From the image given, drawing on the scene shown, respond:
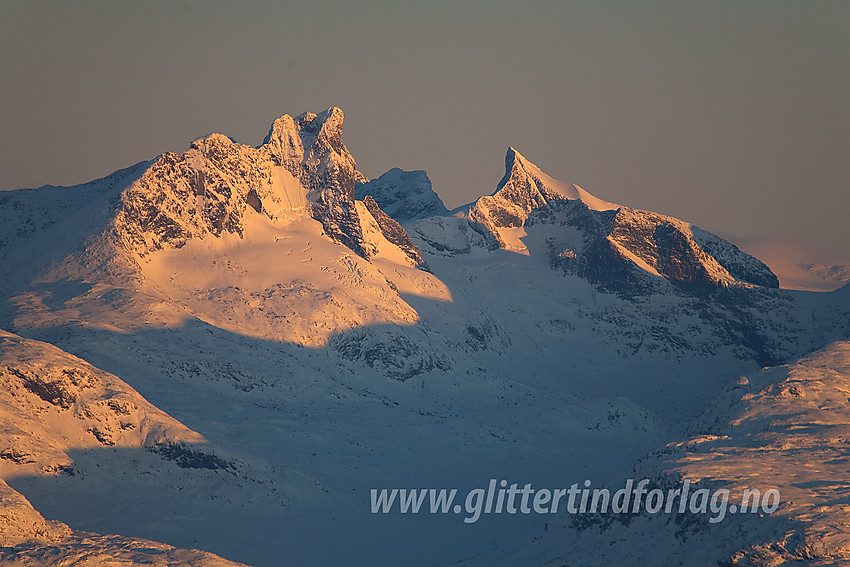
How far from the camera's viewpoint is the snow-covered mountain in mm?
90375

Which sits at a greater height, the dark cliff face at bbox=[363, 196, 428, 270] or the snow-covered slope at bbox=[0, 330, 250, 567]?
the dark cliff face at bbox=[363, 196, 428, 270]

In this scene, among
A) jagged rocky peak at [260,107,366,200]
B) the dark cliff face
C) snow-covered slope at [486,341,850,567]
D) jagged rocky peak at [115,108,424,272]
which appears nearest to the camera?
snow-covered slope at [486,341,850,567]

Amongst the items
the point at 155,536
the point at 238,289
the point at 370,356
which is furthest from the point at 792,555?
the point at 238,289

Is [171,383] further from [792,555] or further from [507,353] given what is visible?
[792,555]

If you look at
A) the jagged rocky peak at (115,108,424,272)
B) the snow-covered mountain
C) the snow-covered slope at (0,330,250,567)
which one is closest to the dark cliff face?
the jagged rocky peak at (115,108,424,272)

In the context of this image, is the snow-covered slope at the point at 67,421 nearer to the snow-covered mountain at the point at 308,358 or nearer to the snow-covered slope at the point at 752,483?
the snow-covered mountain at the point at 308,358

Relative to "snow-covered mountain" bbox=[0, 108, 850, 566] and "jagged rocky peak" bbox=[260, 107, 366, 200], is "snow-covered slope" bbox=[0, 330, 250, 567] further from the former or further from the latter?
"jagged rocky peak" bbox=[260, 107, 366, 200]

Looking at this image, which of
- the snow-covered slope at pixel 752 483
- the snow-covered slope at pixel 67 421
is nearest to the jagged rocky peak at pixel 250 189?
the snow-covered slope at pixel 67 421

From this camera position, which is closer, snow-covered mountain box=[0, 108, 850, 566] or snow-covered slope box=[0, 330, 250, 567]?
snow-covered slope box=[0, 330, 250, 567]

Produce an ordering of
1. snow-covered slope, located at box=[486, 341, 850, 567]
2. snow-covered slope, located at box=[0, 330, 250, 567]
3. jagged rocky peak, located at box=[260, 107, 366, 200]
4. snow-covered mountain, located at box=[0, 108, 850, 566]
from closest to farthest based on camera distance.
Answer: snow-covered slope, located at box=[486, 341, 850, 567] → snow-covered slope, located at box=[0, 330, 250, 567] → snow-covered mountain, located at box=[0, 108, 850, 566] → jagged rocky peak, located at box=[260, 107, 366, 200]

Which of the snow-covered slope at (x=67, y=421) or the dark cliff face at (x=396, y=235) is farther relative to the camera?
the dark cliff face at (x=396, y=235)

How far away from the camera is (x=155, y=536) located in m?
82.5

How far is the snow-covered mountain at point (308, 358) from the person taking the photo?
90375mm

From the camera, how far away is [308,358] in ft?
462
